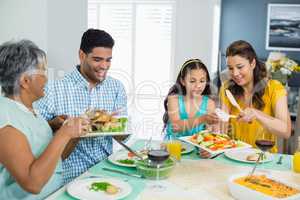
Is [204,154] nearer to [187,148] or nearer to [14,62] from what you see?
[187,148]

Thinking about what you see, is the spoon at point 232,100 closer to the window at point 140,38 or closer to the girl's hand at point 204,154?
the girl's hand at point 204,154

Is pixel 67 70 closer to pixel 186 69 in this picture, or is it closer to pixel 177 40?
pixel 186 69

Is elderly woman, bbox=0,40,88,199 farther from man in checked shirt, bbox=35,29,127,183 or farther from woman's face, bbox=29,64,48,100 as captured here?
man in checked shirt, bbox=35,29,127,183

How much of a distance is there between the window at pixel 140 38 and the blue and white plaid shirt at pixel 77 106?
3.58m

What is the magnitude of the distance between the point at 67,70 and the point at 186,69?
113 cm

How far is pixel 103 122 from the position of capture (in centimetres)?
189

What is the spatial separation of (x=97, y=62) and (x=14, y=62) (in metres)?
0.65

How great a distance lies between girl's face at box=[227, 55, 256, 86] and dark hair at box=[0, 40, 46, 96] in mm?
1170

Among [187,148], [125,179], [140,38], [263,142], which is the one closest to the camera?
[125,179]

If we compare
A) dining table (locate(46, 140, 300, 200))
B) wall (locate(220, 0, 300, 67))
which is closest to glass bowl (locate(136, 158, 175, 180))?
dining table (locate(46, 140, 300, 200))

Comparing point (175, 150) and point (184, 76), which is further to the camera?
point (184, 76)

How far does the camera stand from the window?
6.16 meters

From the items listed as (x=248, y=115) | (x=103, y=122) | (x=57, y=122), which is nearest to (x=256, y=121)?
(x=248, y=115)

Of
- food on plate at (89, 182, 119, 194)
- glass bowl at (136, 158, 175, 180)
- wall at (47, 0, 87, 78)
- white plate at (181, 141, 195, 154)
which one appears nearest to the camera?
food on plate at (89, 182, 119, 194)
